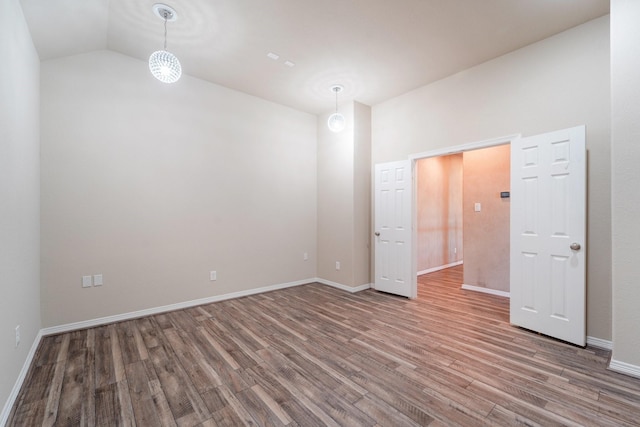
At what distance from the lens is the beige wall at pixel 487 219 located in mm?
4434

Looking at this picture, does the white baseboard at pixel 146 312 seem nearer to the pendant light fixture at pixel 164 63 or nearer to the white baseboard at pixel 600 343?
the pendant light fixture at pixel 164 63

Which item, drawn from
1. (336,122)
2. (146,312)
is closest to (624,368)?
(336,122)

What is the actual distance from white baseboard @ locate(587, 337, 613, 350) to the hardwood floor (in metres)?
0.12

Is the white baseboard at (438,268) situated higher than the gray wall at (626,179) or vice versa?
the gray wall at (626,179)

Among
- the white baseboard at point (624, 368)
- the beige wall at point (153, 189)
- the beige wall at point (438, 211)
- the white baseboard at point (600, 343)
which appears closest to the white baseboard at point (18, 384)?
the beige wall at point (153, 189)

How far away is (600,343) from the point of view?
2.61m

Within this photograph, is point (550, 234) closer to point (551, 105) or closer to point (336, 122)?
point (551, 105)

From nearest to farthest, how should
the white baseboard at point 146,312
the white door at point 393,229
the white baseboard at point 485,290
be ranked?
1. the white baseboard at point 146,312
2. the white door at point 393,229
3. the white baseboard at point 485,290

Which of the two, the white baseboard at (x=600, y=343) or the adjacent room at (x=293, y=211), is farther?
the white baseboard at (x=600, y=343)

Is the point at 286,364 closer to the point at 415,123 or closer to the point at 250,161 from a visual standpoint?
the point at 250,161

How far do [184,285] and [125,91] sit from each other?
258cm

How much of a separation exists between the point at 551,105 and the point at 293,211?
377cm

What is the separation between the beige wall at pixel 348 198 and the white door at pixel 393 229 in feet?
0.79

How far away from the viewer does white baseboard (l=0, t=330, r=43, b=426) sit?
5.49ft
